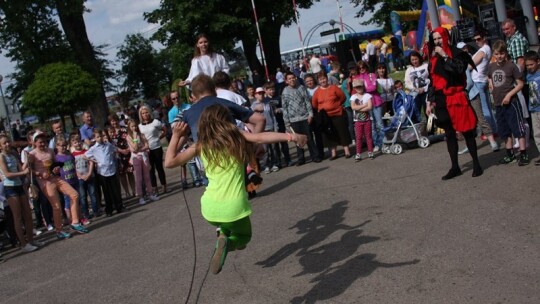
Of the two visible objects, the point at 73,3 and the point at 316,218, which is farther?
the point at 73,3

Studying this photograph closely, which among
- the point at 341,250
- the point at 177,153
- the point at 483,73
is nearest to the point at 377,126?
the point at 483,73

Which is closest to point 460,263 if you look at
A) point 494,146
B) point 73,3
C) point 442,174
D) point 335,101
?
point 442,174

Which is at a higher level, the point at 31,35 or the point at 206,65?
the point at 31,35

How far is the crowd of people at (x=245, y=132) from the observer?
502 centimetres

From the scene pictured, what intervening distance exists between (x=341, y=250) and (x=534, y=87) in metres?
3.78

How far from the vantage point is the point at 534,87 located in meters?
8.09

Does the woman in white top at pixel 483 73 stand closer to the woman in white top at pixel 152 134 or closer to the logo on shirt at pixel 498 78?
the logo on shirt at pixel 498 78

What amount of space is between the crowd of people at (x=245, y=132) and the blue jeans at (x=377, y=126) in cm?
2

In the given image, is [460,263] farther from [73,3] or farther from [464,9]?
[73,3]

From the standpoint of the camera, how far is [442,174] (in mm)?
8875

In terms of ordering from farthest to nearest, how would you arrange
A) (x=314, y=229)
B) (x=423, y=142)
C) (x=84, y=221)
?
1. (x=423, y=142)
2. (x=84, y=221)
3. (x=314, y=229)

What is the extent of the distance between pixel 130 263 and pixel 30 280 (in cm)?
133

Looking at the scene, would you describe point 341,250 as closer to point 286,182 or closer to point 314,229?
point 314,229

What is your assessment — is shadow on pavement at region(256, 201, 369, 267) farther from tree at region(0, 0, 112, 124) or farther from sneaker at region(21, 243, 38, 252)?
tree at region(0, 0, 112, 124)
